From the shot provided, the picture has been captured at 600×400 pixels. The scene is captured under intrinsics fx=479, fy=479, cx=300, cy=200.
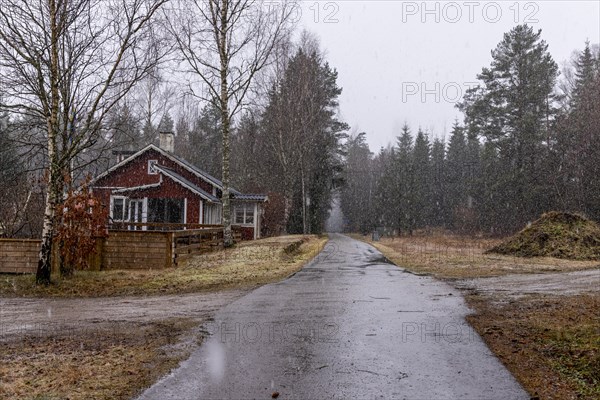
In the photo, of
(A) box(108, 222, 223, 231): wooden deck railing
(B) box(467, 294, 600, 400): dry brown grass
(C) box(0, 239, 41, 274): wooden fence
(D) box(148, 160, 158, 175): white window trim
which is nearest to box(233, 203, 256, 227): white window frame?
(A) box(108, 222, 223, 231): wooden deck railing

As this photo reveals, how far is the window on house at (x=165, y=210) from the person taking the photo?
96.7ft

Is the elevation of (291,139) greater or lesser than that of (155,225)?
greater

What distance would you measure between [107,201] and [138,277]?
17475mm

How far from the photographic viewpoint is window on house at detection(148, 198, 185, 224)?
2947 cm

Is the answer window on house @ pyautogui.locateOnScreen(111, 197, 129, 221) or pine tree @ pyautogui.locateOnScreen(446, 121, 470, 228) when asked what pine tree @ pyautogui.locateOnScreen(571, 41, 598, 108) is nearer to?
pine tree @ pyautogui.locateOnScreen(446, 121, 470, 228)

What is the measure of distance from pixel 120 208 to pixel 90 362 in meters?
25.5

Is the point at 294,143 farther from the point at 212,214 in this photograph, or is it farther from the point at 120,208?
the point at 120,208

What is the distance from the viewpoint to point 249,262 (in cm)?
1700

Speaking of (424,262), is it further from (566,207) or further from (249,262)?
(566,207)

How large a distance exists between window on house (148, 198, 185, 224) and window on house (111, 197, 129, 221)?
1.49 meters

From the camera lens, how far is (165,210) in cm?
2956

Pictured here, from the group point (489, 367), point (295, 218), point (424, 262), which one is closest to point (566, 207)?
point (295, 218)

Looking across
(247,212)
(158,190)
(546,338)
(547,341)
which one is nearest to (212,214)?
(247,212)

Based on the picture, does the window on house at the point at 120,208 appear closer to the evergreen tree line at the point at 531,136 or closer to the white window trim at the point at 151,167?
the white window trim at the point at 151,167
